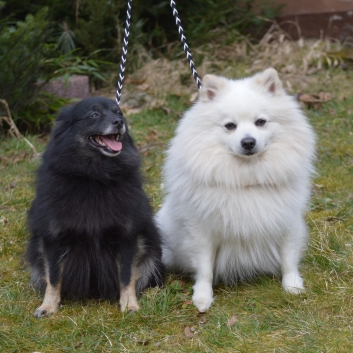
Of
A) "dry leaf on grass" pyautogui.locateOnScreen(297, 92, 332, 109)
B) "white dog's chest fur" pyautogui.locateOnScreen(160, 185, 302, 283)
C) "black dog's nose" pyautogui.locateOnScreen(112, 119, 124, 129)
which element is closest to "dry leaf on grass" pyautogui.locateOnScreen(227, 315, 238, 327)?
"white dog's chest fur" pyautogui.locateOnScreen(160, 185, 302, 283)

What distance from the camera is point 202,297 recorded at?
352 cm

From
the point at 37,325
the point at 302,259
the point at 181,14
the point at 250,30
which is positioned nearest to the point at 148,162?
the point at 302,259

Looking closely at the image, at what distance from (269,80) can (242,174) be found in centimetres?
57

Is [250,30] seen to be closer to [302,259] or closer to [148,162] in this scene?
[148,162]

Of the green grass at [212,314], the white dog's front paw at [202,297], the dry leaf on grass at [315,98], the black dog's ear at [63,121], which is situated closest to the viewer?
the green grass at [212,314]

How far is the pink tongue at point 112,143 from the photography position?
10.8ft

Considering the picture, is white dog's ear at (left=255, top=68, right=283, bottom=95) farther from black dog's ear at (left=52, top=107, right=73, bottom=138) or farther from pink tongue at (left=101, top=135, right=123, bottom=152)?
black dog's ear at (left=52, top=107, right=73, bottom=138)

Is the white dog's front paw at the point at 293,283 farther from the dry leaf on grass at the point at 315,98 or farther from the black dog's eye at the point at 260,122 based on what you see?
the dry leaf on grass at the point at 315,98

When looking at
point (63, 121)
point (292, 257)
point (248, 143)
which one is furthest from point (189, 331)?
point (63, 121)

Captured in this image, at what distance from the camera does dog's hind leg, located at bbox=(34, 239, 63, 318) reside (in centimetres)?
337

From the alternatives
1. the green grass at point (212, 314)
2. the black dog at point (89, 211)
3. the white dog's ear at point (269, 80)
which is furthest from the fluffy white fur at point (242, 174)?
the black dog at point (89, 211)

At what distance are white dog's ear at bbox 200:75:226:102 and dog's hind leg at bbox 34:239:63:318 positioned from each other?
1.26 metres

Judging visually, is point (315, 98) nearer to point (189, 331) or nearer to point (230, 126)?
point (230, 126)

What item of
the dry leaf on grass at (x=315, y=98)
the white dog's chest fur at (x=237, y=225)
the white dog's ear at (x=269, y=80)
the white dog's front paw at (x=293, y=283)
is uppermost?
the white dog's ear at (x=269, y=80)
